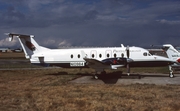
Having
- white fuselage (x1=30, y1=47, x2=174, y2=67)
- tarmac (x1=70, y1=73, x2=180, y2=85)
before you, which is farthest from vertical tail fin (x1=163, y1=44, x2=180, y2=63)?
tarmac (x1=70, y1=73, x2=180, y2=85)

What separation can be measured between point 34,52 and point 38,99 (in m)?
11.9

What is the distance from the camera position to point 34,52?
22.6m

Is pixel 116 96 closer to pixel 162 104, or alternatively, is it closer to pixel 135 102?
pixel 135 102

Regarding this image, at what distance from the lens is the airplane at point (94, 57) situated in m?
20.0

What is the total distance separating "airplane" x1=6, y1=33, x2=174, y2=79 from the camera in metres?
20.0

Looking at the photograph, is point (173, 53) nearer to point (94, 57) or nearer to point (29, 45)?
point (94, 57)

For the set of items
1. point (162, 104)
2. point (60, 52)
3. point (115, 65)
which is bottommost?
point (162, 104)

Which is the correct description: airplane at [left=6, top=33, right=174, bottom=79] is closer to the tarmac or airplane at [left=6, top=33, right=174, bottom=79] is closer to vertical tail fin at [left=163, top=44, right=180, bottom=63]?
the tarmac

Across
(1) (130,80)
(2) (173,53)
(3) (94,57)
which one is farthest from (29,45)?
(2) (173,53)

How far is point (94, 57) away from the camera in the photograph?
69.7 ft

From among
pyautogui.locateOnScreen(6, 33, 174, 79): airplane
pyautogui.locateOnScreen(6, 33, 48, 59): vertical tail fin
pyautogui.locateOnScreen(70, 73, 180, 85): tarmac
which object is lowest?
pyautogui.locateOnScreen(70, 73, 180, 85): tarmac

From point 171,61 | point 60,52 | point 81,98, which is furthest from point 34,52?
point 171,61

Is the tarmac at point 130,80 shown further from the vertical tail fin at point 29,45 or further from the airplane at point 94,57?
the vertical tail fin at point 29,45

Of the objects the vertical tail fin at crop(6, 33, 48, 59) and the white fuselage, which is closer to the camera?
the white fuselage
